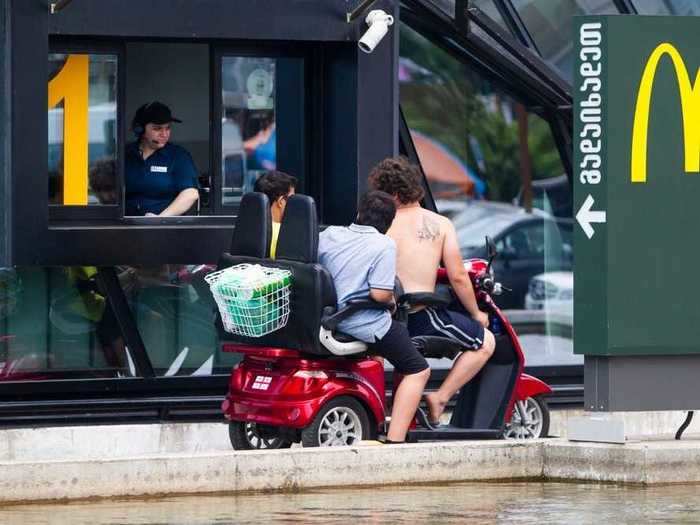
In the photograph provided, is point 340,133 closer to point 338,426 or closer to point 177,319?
point 177,319

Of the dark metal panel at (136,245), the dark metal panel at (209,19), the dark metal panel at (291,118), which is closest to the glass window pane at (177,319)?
the dark metal panel at (136,245)

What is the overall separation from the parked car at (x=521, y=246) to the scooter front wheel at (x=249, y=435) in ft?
40.3

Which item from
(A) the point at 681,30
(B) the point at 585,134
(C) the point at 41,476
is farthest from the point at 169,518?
(A) the point at 681,30

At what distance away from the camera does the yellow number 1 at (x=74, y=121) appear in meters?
13.2

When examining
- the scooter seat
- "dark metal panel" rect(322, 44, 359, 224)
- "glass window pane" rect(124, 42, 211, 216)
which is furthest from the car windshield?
the scooter seat

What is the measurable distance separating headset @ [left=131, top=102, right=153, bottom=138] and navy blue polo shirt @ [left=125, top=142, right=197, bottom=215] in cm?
8

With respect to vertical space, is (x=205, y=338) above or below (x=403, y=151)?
below

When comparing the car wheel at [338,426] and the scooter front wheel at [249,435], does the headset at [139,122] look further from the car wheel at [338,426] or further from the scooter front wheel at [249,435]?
the car wheel at [338,426]

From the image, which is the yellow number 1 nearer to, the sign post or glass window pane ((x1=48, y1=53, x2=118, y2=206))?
glass window pane ((x1=48, y1=53, x2=118, y2=206))

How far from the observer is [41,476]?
32.7ft

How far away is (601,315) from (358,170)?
2.95 meters

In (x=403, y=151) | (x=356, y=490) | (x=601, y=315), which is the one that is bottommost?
(x=356, y=490)

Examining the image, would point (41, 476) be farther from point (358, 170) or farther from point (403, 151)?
point (403, 151)

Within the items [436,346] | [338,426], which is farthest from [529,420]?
[338,426]
